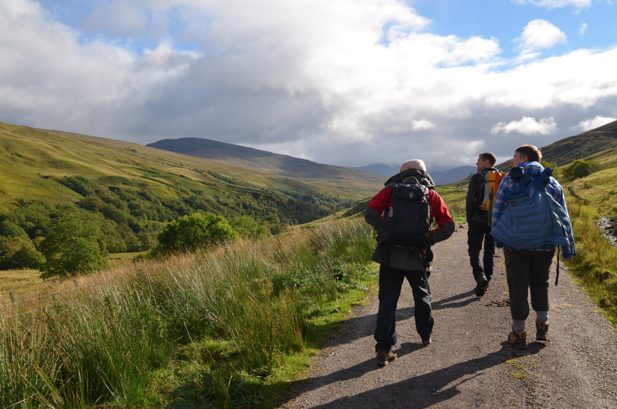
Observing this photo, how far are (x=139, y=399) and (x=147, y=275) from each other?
3750mm

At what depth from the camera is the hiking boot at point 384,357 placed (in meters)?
4.47

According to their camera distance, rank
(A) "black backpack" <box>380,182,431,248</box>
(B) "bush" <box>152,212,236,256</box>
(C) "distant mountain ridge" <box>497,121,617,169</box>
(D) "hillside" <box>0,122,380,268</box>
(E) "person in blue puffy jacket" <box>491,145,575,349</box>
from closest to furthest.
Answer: (A) "black backpack" <box>380,182,431,248</box> → (E) "person in blue puffy jacket" <box>491,145,575,349</box> → (B) "bush" <box>152,212,236,256</box> → (D) "hillside" <box>0,122,380,268</box> → (C) "distant mountain ridge" <box>497,121,617,169</box>

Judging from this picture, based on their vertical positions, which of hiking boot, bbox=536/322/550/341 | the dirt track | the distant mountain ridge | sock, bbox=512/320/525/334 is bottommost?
the dirt track

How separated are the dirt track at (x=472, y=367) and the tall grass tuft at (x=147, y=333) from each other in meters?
0.72

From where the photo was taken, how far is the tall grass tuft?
363 cm

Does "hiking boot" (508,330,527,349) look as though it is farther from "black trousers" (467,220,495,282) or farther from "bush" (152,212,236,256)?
"bush" (152,212,236,256)

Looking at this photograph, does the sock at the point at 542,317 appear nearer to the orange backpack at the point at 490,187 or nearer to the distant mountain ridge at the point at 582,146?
the orange backpack at the point at 490,187

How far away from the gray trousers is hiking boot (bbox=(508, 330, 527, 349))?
180 millimetres

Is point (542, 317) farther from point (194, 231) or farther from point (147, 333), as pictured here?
point (194, 231)

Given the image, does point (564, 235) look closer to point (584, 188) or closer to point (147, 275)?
point (147, 275)

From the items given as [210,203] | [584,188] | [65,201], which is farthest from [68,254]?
[210,203]

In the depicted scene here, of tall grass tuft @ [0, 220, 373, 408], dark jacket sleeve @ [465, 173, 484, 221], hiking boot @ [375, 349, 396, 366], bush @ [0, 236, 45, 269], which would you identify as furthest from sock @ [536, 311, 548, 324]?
bush @ [0, 236, 45, 269]

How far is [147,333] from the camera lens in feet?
15.9

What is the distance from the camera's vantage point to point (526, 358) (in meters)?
4.41
